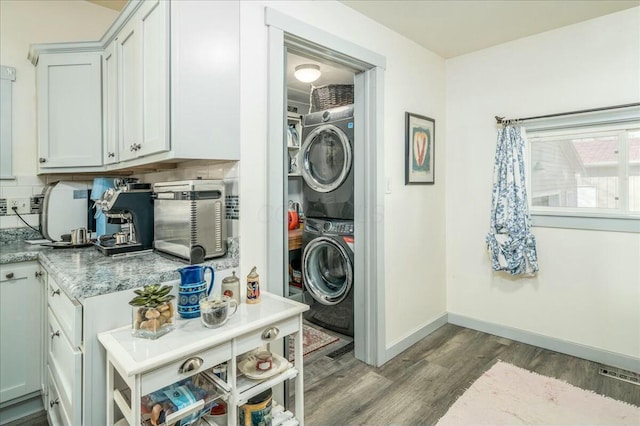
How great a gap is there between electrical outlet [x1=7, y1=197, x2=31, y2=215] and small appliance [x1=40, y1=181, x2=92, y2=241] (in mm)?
103

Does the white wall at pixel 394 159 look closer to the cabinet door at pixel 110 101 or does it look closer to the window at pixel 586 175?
the window at pixel 586 175

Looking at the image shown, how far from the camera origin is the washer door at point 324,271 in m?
2.96

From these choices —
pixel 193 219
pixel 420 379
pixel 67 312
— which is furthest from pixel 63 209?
pixel 420 379

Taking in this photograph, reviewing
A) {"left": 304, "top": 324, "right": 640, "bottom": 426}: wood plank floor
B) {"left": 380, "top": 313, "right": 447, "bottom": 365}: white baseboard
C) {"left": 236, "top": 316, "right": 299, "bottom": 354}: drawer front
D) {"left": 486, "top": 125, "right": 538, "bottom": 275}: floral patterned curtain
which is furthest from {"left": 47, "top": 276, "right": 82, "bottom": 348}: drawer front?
{"left": 486, "top": 125, "right": 538, "bottom": 275}: floral patterned curtain

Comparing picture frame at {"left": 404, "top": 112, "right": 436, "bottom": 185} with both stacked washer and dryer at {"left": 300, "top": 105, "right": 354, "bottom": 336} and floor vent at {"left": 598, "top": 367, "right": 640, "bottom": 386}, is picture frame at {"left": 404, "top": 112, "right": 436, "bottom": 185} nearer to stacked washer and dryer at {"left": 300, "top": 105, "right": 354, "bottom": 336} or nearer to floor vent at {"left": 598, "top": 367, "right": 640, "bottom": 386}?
stacked washer and dryer at {"left": 300, "top": 105, "right": 354, "bottom": 336}

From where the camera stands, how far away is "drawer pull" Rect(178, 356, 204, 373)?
1152mm

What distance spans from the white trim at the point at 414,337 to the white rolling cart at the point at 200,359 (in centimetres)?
121

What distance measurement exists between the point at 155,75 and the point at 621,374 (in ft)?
11.0

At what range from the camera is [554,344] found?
2695 millimetres

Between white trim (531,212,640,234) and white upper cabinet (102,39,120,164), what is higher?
white upper cabinet (102,39,120,164)

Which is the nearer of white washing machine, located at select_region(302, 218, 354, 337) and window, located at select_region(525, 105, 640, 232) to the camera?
window, located at select_region(525, 105, 640, 232)

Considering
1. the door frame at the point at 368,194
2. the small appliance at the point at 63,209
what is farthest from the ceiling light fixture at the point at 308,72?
the small appliance at the point at 63,209

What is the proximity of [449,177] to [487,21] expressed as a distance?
1.29 metres

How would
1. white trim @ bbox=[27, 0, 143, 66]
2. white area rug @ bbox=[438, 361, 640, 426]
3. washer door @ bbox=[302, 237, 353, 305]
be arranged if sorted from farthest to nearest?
washer door @ bbox=[302, 237, 353, 305] → white trim @ bbox=[27, 0, 143, 66] → white area rug @ bbox=[438, 361, 640, 426]
